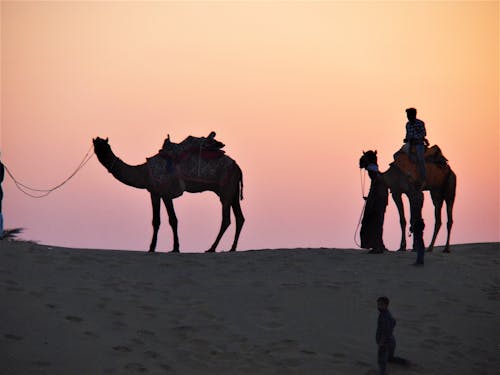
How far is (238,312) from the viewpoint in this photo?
17891 millimetres

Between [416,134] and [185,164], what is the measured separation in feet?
16.8

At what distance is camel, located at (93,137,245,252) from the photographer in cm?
2380

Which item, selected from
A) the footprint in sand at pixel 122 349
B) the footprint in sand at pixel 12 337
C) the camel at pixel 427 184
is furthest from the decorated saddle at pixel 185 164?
the footprint in sand at pixel 12 337

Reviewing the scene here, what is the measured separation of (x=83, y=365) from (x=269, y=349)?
9.62 feet

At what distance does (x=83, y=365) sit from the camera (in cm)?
1502

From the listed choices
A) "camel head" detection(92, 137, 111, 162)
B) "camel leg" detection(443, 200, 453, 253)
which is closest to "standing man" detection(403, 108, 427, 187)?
"camel leg" detection(443, 200, 453, 253)

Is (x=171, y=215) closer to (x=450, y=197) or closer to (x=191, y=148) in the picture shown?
(x=191, y=148)

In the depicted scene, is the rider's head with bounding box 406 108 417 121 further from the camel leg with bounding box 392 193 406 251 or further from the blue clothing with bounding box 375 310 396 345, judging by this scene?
the blue clothing with bounding box 375 310 396 345

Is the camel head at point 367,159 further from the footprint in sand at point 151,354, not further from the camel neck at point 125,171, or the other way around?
the footprint in sand at point 151,354

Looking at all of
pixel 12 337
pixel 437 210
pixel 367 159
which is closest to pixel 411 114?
pixel 367 159

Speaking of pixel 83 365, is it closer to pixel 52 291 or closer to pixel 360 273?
pixel 52 291

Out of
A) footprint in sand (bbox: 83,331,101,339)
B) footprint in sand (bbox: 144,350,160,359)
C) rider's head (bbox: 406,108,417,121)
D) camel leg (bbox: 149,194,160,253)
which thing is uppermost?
rider's head (bbox: 406,108,417,121)

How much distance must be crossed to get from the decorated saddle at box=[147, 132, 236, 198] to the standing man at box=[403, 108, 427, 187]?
428cm

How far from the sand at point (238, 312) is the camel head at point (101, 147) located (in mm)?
3374
